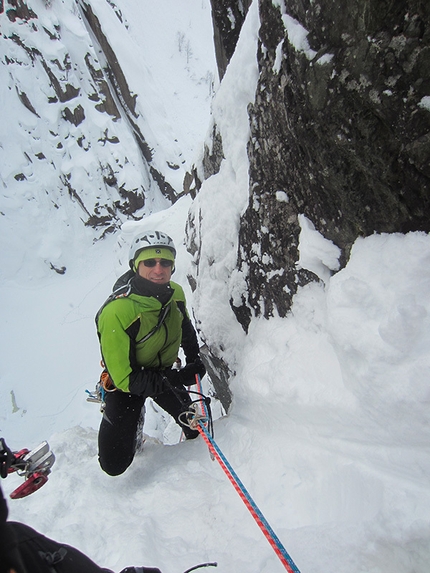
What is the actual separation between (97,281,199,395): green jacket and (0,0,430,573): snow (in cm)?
86

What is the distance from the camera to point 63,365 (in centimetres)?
1234

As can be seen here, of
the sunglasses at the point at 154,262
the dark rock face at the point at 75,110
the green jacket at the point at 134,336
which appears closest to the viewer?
the green jacket at the point at 134,336

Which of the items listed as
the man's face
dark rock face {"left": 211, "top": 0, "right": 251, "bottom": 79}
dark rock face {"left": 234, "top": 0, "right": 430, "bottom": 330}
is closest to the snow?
dark rock face {"left": 234, "top": 0, "right": 430, "bottom": 330}

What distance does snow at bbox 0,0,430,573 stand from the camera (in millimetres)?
1768

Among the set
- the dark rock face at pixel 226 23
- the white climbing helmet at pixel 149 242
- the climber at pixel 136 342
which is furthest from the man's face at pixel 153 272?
the dark rock face at pixel 226 23

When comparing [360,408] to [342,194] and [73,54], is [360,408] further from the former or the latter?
[73,54]

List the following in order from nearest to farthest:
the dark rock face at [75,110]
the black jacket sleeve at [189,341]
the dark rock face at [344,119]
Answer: the dark rock face at [344,119], the black jacket sleeve at [189,341], the dark rock face at [75,110]

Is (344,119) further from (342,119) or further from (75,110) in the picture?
(75,110)

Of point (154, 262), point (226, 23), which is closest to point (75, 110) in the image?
point (226, 23)

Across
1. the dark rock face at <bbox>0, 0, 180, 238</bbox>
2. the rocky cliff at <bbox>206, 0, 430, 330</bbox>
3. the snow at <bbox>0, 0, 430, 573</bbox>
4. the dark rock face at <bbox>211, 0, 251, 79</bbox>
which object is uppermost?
the dark rock face at <bbox>0, 0, 180, 238</bbox>

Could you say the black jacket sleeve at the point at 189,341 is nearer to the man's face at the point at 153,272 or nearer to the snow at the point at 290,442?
the snow at the point at 290,442

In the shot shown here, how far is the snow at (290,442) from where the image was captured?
1768 mm

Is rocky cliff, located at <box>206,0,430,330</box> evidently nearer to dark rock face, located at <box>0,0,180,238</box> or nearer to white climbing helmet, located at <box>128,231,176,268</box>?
white climbing helmet, located at <box>128,231,176,268</box>

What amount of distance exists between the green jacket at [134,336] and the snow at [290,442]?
0.86 meters
